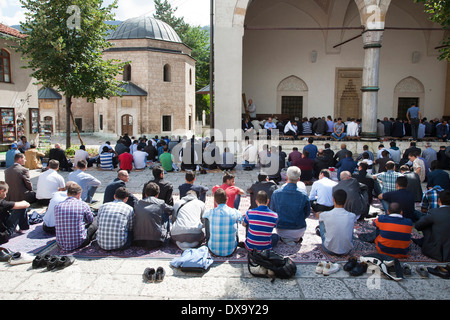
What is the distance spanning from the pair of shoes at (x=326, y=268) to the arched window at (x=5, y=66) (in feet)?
53.1

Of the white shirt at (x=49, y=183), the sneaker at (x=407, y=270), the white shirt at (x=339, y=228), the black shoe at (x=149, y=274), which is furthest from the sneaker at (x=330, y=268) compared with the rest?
the white shirt at (x=49, y=183)

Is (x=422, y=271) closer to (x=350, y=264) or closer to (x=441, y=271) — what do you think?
(x=441, y=271)

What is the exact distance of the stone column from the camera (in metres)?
13.0

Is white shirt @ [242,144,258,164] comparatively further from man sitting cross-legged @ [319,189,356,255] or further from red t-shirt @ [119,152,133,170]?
man sitting cross-legged @ [319,189,356,255]

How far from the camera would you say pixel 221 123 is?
13102 millimetres

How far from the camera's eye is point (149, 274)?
160 inches

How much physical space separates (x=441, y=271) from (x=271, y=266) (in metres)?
2.01

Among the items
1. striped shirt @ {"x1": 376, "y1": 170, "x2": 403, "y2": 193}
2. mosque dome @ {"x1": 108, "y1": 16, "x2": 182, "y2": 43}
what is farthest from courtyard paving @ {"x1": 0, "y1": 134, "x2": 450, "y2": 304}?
mosque dome @ {"x1": 108, "y1": 16, "x2": 182, "y2": 43}

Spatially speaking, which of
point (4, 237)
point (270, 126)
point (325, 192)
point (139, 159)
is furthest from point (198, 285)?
point (270, 126)

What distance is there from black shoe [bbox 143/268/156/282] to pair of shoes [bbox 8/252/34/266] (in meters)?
1.59

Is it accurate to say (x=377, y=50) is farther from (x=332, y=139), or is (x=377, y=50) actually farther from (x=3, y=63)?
(x=3, y=63)

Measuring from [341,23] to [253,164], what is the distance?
9832 mm

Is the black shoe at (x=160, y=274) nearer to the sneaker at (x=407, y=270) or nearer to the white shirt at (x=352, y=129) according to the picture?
the sneaker at (x=407, y=270)
